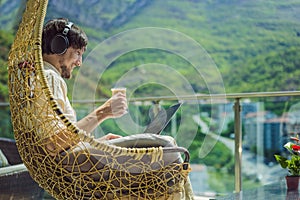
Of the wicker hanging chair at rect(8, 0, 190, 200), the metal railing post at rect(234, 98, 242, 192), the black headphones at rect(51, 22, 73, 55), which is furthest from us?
the metal railing post at rect(234, 98, 242, 192)

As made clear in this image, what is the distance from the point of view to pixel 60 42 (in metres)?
2.27

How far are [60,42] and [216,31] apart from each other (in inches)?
369

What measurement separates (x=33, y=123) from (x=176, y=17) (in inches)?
379

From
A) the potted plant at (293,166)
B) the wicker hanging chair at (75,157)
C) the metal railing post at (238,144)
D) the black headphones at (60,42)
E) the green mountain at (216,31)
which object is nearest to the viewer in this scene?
the wicker hanging chair at (75,157)

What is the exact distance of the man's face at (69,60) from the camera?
2.32 meters

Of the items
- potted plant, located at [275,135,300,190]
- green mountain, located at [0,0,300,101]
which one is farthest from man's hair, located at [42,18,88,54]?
green mountain, located at [0,0,300,101]

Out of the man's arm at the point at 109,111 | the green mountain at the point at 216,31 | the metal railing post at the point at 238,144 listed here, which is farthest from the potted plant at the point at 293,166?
the green mountain at the point at 216,31

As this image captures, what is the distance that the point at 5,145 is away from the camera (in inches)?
136

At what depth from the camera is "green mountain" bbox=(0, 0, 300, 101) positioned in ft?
34.4

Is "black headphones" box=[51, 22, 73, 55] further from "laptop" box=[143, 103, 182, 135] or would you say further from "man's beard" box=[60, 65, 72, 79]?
"laptop" box=[143, 103, 182, 135]

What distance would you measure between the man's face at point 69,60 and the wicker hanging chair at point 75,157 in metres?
0.19

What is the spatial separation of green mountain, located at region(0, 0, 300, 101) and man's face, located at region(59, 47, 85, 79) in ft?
25.3

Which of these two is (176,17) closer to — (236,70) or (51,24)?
(236,70)

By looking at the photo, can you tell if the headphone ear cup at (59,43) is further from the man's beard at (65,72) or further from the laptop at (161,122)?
the laptop at (161,122)
